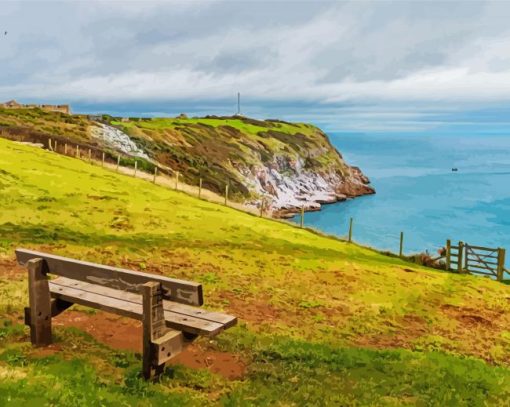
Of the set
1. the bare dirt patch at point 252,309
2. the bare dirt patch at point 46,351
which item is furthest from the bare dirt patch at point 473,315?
the bare dirt patch at point 46,351

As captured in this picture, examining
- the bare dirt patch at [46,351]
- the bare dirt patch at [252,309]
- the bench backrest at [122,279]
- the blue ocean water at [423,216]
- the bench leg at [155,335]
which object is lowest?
the blue ocean water at [423,216]

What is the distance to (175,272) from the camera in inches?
720

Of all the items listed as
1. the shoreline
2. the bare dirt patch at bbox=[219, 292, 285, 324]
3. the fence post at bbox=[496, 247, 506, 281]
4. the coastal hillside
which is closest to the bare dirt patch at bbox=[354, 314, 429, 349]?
the bare dirt patch at bbox=[219, 292, 285, 324]

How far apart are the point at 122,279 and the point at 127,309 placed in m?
0.68

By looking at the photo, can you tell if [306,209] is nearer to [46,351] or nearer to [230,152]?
[230,152]

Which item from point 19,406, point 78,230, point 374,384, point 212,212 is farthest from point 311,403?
point 212,212

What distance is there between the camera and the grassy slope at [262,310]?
787cm

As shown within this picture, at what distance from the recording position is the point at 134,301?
804cm

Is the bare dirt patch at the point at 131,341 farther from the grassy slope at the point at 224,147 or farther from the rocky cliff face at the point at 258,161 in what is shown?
the grassy slope at the point at 224,147

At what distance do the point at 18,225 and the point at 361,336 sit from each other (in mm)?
16944

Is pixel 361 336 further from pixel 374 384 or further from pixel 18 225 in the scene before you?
pixel 18 225

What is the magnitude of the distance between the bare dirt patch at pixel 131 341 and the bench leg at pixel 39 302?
1379mm

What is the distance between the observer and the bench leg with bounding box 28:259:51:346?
8074 mm

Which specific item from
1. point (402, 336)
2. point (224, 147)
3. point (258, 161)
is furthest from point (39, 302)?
point (258, 161)
